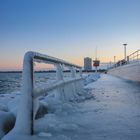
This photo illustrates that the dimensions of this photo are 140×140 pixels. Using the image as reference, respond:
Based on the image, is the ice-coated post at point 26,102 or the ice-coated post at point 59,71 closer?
the ice-coated post at point 26,102

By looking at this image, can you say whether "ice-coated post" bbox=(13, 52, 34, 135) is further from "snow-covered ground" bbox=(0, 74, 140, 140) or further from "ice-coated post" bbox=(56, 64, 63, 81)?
"ice-coated post" bbox=(56, 64, 63, 81)

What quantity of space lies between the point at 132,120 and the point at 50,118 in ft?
4.32

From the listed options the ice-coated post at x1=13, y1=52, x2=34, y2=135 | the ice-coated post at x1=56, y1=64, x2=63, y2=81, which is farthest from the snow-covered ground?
the ice-coated post at x1=56, y1=64, x2=63, y2=81

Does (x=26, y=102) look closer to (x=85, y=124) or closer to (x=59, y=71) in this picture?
(x=85, y=124)

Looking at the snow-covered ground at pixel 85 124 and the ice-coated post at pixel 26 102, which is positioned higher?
the ice-coated post at pixel 26 102

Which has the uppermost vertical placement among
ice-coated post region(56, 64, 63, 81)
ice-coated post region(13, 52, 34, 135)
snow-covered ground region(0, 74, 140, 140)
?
ice-coated post region(56, 64, 63, 81)

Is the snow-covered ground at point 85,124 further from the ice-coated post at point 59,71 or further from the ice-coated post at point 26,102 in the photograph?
the ice-coated post at point 59,71

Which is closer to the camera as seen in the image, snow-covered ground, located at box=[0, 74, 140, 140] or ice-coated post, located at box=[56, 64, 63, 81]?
snow-covered ground, located at box=[0, 74, 140, 140]

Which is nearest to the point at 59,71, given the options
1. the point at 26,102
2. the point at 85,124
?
the point at 85,124

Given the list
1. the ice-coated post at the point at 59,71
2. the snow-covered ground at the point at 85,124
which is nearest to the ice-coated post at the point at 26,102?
the snow-covered ground at the point at 85,124

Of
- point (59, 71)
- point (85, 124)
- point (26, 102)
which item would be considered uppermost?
point (59, 71)

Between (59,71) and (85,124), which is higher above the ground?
(59,71)

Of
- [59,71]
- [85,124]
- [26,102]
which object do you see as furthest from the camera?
[59,71]

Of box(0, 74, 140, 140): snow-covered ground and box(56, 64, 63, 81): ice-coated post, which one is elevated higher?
box(56, 64, 63, 81): ice-coated post
